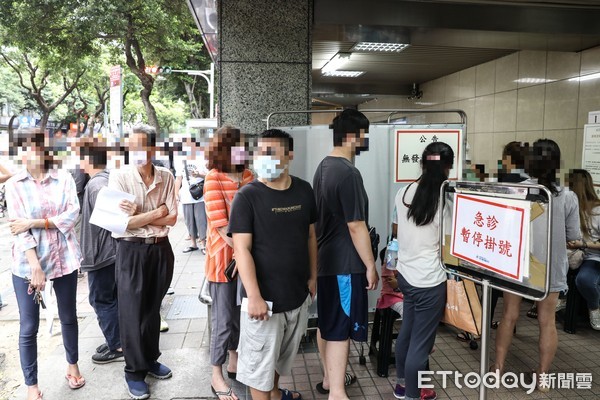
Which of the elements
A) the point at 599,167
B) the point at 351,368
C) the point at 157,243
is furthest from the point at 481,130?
the point at 157,243

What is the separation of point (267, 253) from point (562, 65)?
274 inches

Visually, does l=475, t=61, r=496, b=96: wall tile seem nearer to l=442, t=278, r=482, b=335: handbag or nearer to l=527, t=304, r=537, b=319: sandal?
l=527, t=304, r=537, b=319: sandal

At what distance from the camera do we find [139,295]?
3352 mm

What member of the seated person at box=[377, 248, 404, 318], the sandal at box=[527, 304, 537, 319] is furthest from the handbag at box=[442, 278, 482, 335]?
the sandal at box=[527, 304, 537, 319]

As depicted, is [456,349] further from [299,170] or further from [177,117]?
[177,117]

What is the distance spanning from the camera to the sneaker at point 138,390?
3.39 m

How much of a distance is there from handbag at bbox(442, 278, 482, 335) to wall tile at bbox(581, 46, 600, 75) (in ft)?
18.0

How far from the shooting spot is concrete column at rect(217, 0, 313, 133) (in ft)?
14.9

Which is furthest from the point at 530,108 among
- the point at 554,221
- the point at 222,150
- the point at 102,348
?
the point at 102,348

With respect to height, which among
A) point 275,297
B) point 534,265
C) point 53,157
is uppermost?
point 53,157

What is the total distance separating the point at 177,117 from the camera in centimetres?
3838

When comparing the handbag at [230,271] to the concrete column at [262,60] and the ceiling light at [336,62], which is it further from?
the ceiling light at [336,62]

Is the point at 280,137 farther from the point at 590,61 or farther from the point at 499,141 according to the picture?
the point at 499,141

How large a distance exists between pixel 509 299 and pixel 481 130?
7110mm
